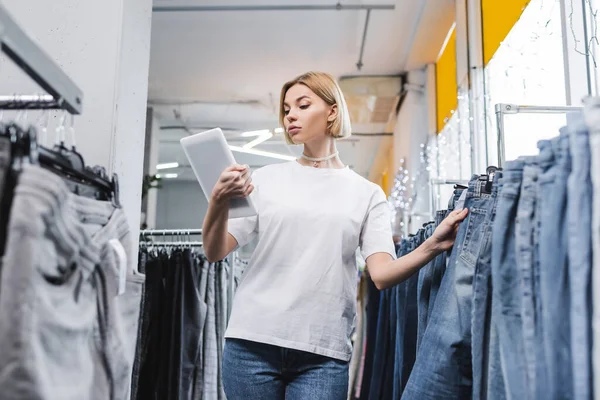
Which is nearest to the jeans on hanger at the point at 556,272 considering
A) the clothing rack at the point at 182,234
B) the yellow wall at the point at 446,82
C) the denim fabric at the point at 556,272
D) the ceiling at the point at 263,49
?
the denim fabric at the point at 556,272

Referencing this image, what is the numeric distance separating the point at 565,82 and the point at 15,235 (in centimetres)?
213

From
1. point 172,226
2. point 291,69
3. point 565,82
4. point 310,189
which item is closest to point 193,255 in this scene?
point 310,189

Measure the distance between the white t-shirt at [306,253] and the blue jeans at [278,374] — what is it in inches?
1.3

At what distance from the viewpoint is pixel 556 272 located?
0.90 metres

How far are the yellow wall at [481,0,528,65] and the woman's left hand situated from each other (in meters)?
1.80

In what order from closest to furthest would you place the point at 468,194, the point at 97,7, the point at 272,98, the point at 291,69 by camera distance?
the point at 468,194
the point at 97,7
the point at 291,69
the point at 272,98

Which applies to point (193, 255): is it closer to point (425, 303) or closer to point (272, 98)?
point (425, 303)

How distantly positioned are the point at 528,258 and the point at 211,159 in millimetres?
793

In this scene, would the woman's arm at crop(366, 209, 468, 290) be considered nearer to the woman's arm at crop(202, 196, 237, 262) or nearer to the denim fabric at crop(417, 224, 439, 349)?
A: the denim fabric at crop(417, 224, 439, 349)

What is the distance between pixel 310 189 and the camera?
1.71m

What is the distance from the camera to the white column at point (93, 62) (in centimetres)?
173

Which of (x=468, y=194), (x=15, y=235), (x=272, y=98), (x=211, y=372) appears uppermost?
(x=272, y=98)

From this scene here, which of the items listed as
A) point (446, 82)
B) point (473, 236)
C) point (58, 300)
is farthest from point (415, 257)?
point (446, 82)

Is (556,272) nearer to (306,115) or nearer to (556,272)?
(556,272)
